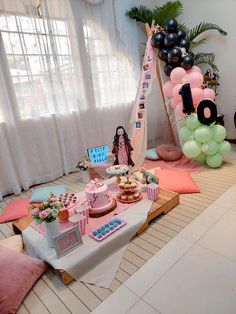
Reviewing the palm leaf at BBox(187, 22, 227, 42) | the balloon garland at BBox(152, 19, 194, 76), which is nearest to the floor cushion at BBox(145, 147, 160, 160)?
the balloon garland at BBox(152, 19, 194, 76)

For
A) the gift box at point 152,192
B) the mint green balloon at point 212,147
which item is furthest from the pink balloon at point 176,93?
the gift box at point 152,192

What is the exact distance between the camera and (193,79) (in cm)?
298

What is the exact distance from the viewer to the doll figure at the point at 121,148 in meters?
2.85

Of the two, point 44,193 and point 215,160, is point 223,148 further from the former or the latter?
point 44,193

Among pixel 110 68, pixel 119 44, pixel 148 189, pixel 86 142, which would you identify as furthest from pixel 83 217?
pixel 119 44

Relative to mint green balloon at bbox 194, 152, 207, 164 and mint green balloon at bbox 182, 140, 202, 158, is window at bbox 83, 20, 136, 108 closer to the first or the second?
mint green balloon at bbox 182, 140, 202, 158

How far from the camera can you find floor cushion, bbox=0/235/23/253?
180cm

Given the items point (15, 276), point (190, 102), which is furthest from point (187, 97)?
point (15, 276)

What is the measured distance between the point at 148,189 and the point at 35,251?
1.07m

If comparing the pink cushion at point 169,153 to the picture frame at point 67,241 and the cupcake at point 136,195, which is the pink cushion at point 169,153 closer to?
the cupcake at point 136,195

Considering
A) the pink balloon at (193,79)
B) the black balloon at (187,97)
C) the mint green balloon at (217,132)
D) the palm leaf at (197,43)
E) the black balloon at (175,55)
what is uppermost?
the palm leaf at (197,43)

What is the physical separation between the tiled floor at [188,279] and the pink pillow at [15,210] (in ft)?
4.69

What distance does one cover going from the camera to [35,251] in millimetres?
1689

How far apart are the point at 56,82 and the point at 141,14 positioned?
1.79 metres
